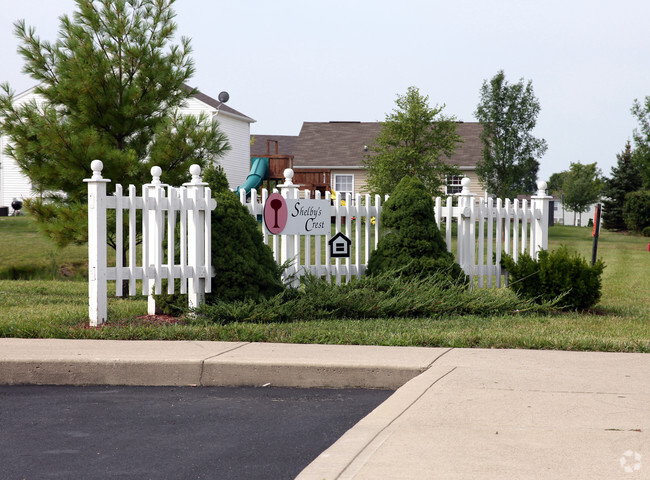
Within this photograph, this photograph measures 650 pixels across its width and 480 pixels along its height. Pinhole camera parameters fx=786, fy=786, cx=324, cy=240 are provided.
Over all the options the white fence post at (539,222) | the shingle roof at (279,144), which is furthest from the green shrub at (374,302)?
the shingle roof at (279,144)

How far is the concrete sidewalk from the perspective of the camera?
162 inches

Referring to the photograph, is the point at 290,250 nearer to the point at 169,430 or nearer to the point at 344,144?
the point at 169,430

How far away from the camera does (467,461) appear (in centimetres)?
414

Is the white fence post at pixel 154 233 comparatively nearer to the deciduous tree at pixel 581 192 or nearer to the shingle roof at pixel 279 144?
the shingle roof at pixel 279 144

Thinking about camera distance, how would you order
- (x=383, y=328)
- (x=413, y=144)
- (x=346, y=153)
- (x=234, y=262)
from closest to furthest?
(x=383, y=328)
(x=234, y=262)
(x=413, y=144)
(x=346, y=153)

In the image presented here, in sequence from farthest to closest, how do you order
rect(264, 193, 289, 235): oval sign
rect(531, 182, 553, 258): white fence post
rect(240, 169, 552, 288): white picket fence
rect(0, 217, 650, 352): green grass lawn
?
rect(531, 182, 553, 258): white fence post < rect(240, 169, 552, 288): white picket fence < rect(264, 193, 289, 235): oval sign < rect(0, 217, 650, 352): green grass lawn

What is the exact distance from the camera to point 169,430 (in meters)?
5.11

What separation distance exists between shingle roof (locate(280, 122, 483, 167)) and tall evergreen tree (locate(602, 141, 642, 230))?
8.93 meters

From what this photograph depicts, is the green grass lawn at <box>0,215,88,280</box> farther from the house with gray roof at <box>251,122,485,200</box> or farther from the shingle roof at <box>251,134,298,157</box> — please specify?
the shingle roof at <box>251,134,298,157</box>

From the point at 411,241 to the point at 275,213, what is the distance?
1.84 meters

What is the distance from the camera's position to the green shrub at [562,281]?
10.3 meters

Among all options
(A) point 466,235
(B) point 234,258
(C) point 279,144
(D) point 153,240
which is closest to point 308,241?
(B) point 234,258

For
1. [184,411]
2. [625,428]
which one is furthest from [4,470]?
[625,428]

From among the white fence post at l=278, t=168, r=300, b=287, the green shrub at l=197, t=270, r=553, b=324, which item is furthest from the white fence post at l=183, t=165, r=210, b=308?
the white fence post at l=278, t=168, r=300, b=287
